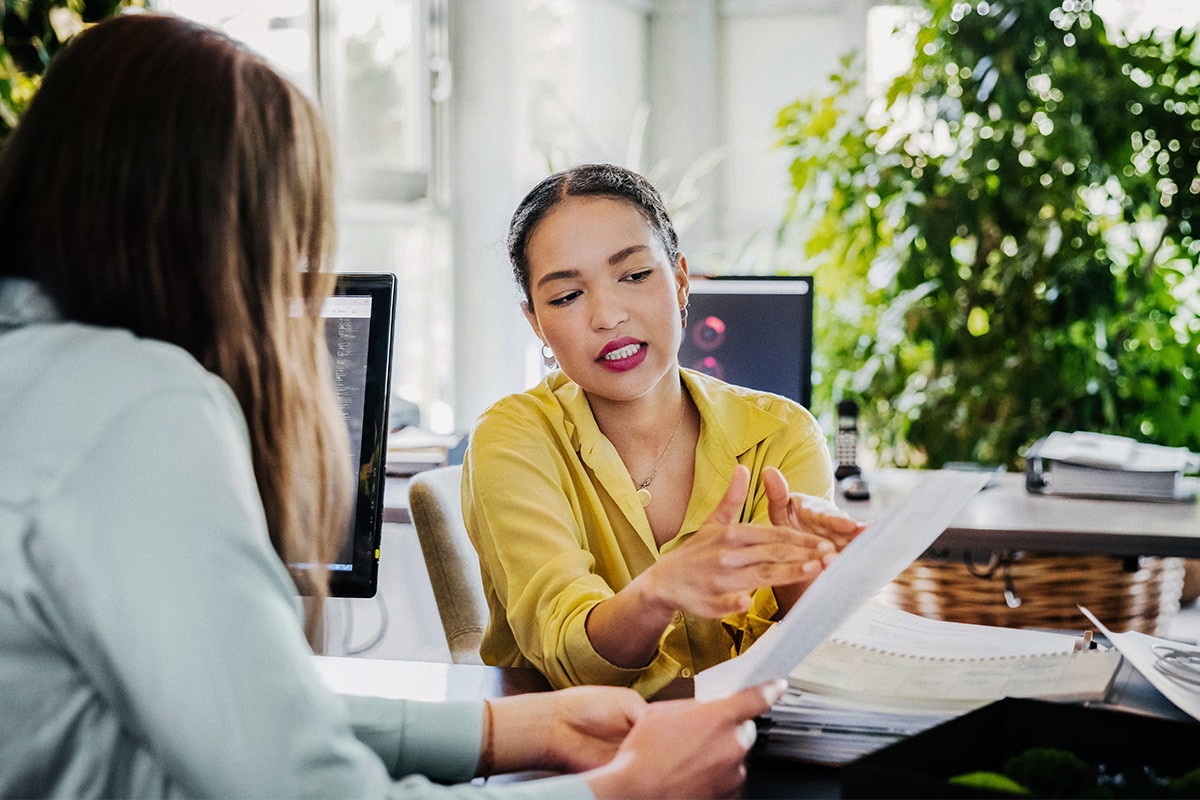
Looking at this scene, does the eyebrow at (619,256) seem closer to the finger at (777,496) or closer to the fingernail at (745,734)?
the finger at (777,496)

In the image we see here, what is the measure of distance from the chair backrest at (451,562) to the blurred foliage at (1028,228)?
203 centimetres

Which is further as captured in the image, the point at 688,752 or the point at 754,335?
the point at 754,335

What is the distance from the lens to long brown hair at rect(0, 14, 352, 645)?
727 millimetres

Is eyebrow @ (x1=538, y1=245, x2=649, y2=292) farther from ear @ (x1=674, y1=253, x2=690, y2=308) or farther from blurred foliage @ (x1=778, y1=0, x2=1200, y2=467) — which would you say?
blurred foliage @ (x1=778, y1=0, x2=1200, y2=467)

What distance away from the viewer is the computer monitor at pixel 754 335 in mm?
2436

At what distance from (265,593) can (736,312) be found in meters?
1.88

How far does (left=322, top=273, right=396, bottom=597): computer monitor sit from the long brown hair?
1.41 feet

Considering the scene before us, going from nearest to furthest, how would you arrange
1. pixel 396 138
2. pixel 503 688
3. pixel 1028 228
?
pixel 503 688
pixel 1028 228
pixel 396 138

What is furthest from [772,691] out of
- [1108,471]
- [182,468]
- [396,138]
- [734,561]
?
[396,138]

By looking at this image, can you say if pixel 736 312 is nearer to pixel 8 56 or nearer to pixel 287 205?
pixel 8 56

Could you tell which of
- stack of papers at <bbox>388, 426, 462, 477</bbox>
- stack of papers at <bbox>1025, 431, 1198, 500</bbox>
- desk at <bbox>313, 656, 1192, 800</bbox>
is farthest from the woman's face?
stack of papers at <bbox>1025, 431, 1198, 500</bbox>

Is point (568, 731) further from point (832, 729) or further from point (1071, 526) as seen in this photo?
point (1071, 526)

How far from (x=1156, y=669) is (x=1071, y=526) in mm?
1085

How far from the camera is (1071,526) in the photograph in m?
2.01
